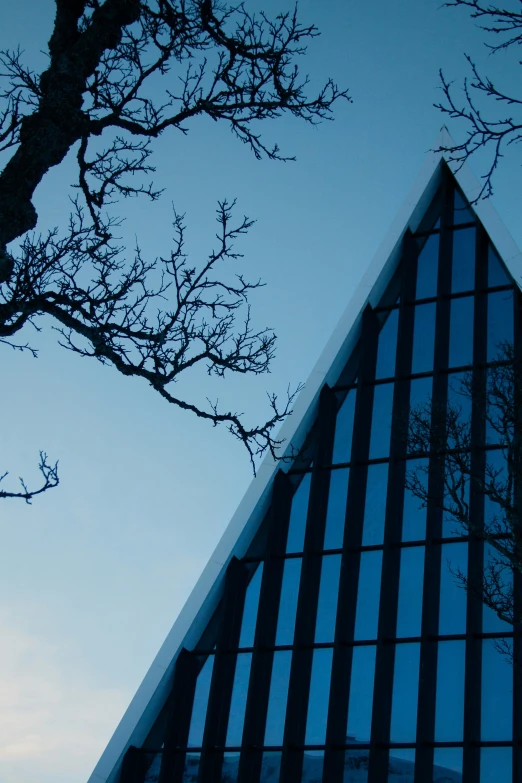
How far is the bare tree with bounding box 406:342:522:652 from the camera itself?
11391 millimetres

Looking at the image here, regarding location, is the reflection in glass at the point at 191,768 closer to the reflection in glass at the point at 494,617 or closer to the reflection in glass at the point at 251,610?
the reflection in glass at the point at 251,610

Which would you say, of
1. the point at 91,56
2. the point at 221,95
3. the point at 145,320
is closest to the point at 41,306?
the point at 145,320

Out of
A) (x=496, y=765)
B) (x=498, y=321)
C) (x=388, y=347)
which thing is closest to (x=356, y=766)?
(x=496, y=765)

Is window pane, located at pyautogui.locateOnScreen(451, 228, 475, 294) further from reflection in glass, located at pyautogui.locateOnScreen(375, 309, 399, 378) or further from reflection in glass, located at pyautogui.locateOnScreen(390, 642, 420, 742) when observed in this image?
reflection in glass, located at pyautogui.locateOnScreen(390, 642, 420, 742)

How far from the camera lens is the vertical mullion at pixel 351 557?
692 inches

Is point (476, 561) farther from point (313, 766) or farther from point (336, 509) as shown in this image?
point (313, 766)

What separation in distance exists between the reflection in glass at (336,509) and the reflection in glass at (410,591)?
172 centimetres

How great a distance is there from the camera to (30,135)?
20.9 ft

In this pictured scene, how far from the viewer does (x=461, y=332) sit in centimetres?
2106

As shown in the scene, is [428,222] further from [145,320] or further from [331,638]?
[145,320]

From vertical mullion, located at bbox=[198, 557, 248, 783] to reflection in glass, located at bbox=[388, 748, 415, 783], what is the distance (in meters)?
3.56

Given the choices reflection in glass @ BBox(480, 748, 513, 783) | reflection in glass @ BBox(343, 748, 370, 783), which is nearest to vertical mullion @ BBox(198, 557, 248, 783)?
reflection in glass @ BBox(343, 748, 370, 783)

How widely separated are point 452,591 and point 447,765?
10.4ft

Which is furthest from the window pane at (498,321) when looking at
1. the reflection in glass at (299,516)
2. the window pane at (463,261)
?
the reflection in glass at (299,516)
